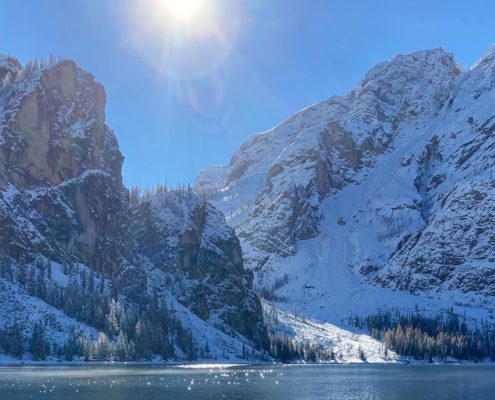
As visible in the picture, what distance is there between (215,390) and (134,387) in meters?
16.8

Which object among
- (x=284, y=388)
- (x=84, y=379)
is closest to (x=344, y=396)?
(x=284, y=388)

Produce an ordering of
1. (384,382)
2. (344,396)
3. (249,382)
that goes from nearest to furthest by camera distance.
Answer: (344,396) < (249,382) < (384,382)

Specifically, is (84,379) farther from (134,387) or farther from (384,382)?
(384,382)

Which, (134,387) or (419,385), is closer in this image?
(134,387)

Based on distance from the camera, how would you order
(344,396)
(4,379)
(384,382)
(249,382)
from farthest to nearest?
(384,382)
(249,382)
(4,379)
(344,396)

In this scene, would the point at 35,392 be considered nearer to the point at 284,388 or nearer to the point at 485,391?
the point at 284,388

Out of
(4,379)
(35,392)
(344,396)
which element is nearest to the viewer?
(35,392)

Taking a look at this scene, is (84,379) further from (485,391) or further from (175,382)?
(485,391)

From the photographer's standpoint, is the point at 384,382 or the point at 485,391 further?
the point at 384,382

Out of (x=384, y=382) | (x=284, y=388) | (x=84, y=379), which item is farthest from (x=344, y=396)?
(x=84, y=379)

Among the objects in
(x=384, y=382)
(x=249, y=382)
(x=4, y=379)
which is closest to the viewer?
(x=4, y=379)

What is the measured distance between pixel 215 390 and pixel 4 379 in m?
47.7

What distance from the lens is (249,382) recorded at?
6683 inches

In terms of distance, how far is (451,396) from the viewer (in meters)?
141
